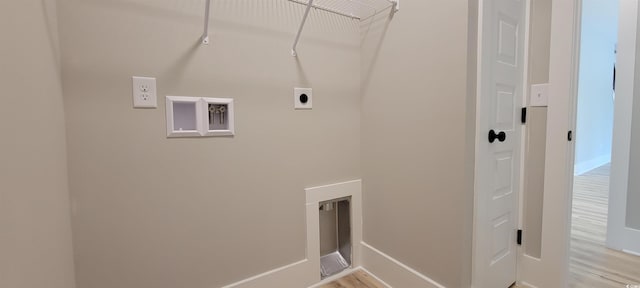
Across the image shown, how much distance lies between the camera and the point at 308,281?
5.47 feet

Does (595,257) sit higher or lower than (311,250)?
Answer: lower

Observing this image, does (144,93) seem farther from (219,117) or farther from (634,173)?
(634,173)

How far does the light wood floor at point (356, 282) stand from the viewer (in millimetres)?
1688

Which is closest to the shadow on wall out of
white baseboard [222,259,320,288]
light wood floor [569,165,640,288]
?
white baseboard [222,259,320,288]

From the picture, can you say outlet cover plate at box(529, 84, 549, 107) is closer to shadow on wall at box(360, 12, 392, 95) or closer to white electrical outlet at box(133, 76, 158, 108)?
shadow on wall at box(360, 12, 392, 95)

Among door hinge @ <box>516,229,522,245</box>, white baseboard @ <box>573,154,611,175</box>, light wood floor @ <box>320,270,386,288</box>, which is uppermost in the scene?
door hinge @ <box>516,229,522,245</box>

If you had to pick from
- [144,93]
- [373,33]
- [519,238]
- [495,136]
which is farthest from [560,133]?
[144,93]

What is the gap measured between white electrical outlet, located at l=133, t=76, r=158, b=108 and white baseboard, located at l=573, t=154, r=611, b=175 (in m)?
6.10

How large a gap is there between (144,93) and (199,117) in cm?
24

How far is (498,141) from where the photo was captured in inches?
56.7

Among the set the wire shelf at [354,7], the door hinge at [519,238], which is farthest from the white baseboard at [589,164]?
the wire shelf at [354,7]

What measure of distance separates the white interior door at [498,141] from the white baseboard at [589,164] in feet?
14.5

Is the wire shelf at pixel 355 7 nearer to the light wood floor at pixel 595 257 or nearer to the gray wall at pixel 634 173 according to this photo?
the gray wall at pixel 634 173

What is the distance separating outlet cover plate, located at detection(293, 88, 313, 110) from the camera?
1.58 metres
